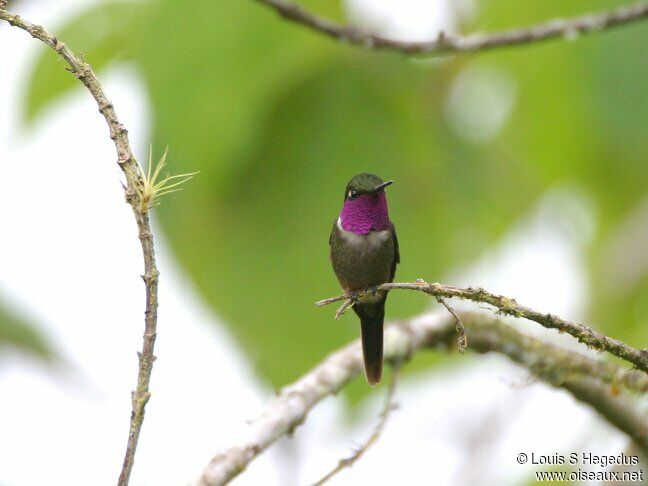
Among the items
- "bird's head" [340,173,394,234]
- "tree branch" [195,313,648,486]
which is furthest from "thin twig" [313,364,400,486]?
"bird's head" [340,173,394,234]

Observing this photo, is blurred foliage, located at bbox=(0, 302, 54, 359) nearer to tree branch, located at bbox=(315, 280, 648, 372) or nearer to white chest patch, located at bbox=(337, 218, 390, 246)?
white chest patch, located at bbox=(337, 218, 390, 246)

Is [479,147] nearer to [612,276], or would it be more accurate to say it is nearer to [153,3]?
[612,276]

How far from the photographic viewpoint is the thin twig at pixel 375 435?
3.57m

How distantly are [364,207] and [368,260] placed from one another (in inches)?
12.2

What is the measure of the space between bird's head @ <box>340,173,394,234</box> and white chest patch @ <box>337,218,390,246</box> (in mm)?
16

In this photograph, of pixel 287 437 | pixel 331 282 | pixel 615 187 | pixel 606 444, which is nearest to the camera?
pixel 287 437

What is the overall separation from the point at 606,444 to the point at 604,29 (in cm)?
189

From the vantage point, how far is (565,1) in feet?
13.9

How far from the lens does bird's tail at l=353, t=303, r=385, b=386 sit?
13.2 ft

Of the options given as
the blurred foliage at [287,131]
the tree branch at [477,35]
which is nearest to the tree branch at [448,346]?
the blurred foliage at [287,131]

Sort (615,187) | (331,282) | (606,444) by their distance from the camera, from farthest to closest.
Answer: (615,187)
(606,444)
(331,282)

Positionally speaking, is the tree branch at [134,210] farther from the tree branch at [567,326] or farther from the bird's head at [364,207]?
the bird's head at [364,207]

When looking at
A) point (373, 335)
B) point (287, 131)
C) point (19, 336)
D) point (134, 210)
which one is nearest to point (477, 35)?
point (287, 131)

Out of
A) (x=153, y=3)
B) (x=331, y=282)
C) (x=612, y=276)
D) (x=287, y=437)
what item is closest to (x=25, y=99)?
(x=153, y=3)
